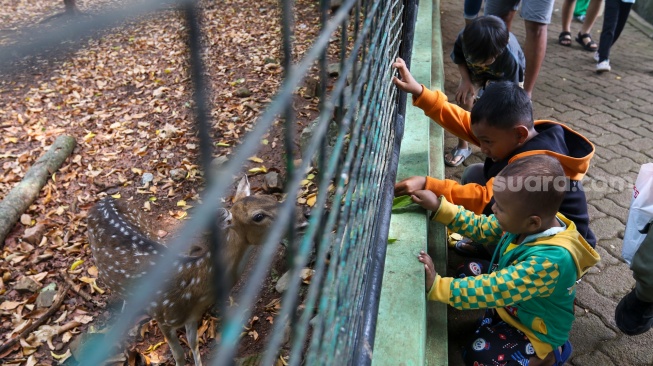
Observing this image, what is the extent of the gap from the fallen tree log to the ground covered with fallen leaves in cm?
6

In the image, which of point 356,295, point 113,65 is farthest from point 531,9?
point 113,65

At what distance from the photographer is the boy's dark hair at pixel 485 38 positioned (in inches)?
120

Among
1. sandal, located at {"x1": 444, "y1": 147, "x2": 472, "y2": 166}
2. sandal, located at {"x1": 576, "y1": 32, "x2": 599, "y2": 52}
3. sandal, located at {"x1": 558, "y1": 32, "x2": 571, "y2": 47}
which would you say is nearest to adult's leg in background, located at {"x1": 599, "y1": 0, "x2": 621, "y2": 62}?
sandal, located at {"x1": 576, "y1": 32, "x2": 599, "y2": 52}

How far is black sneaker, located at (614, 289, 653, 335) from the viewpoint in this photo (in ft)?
7.01

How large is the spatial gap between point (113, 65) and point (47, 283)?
13.4ft

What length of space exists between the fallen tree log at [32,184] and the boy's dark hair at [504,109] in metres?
3.24

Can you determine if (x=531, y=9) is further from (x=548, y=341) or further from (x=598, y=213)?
(x=548, y=341)

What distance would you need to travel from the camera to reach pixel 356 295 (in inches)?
54.9

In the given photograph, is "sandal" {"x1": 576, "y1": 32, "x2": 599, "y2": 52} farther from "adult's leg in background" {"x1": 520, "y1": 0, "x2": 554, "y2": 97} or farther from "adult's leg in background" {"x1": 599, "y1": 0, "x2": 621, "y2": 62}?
"adult's leg in background" {"x1": 520, "y1": 0, "x2": 554, "y2": 97}

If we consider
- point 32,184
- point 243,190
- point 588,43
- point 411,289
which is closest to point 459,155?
point 243,190

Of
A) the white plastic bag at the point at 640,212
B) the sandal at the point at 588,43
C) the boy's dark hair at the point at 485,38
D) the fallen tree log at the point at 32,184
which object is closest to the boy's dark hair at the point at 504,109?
the white plastic bag at the point at 640,212

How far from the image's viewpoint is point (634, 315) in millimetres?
2189

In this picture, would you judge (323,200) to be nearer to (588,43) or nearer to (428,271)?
(428,271)

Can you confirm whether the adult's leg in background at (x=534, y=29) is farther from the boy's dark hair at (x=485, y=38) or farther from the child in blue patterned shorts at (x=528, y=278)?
the child in blue patterned shorts at (x=528, y=278)
